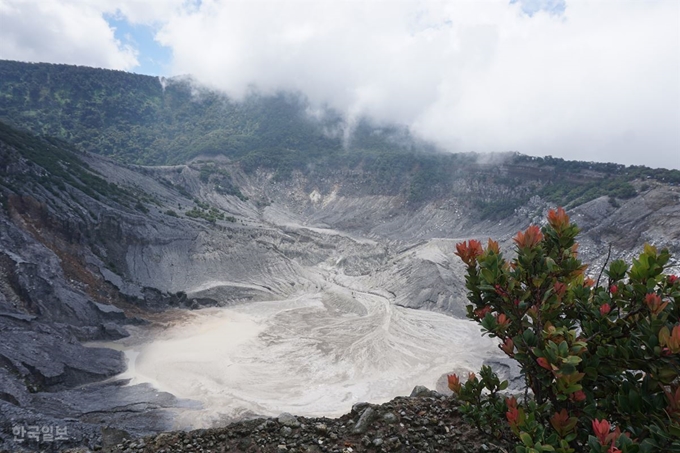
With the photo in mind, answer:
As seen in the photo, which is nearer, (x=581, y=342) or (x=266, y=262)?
(x=581, y=342)

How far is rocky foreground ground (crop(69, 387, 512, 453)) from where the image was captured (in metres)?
5.96

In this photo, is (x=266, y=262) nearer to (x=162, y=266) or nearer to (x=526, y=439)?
(x=162, y=266)

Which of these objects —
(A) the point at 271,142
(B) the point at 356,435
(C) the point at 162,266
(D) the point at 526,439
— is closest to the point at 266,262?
(C) the point at 162,266

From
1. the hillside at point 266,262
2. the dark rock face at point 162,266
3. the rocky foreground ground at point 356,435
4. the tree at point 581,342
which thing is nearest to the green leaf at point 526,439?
the tree at point 581,342

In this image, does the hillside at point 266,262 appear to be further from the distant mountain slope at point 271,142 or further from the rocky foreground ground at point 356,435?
the distant mountain slope at point 271,142

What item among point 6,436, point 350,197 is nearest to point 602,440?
point 6,436

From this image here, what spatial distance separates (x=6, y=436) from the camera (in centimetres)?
1340

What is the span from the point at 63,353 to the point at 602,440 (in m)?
26.2

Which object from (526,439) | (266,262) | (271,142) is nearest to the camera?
(526,439)

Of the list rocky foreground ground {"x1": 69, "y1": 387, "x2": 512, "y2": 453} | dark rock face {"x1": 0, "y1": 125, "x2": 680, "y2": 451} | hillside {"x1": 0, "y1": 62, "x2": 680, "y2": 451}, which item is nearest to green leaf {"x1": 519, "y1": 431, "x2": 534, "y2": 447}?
hillside {"x1": 0, "y1": 62, "x2": 680, "y2": 451}

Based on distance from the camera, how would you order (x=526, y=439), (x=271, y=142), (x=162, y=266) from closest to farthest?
(x=526, y=439) → (x=162, y=266) → (x=271, y=142)

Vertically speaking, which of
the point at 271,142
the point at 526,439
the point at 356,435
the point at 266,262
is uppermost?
the point at 271,142

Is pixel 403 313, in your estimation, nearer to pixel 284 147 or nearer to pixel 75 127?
pixel 284 147

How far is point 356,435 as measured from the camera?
6418 mm
